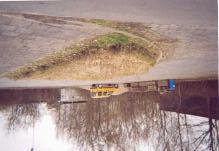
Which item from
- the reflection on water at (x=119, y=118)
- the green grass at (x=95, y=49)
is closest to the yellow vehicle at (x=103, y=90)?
the reflection on water at (x=119, y=118)

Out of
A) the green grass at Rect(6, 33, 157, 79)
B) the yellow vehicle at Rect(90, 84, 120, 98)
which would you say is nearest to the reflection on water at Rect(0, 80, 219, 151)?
the yellow vehicle at Rect(90, 84, 120, 98)

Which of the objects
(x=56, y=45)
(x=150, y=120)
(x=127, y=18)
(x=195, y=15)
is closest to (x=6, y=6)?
(x=56, y=45)

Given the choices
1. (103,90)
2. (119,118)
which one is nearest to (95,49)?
(103,90)

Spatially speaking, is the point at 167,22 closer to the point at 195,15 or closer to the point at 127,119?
the point at 195,15

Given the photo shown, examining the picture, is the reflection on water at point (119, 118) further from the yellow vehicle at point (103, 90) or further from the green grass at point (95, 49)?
the green grass at point (95, 49)

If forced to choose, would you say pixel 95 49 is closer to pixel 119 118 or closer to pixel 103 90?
pixel 103 90

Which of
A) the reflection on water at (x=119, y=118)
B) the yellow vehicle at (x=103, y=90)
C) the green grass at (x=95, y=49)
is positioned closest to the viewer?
the green grass at (x=95, y=49)
